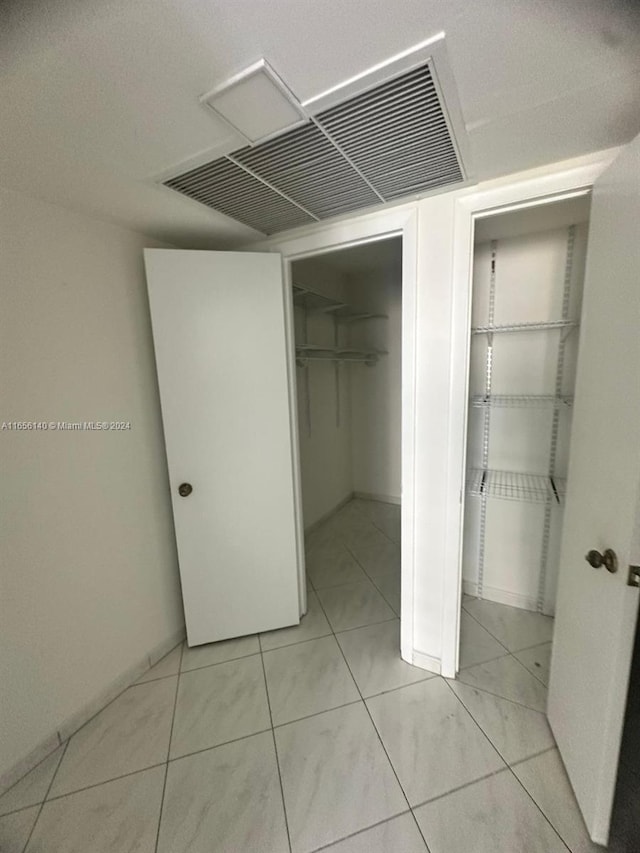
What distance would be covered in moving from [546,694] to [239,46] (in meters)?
2.51

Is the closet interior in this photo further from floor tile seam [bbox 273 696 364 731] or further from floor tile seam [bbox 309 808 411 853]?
floor tile seam [bbox 309 808 411 853]

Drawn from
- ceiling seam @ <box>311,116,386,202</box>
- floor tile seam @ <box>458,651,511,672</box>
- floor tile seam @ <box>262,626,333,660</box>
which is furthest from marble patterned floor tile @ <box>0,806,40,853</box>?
ceiling seam @ <box>311,116,386,202</box>

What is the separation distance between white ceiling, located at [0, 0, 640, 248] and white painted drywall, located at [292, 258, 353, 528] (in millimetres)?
1693

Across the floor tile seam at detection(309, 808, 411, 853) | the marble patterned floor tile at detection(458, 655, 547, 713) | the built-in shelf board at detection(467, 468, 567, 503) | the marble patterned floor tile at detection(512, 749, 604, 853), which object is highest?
the built-in shelf board at detection(467, 468, 567, 503)

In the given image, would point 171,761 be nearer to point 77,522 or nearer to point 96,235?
point 77,522

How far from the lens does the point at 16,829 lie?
110 centimetres

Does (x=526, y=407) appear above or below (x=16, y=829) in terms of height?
above

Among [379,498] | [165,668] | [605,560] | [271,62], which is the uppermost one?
[271,62]

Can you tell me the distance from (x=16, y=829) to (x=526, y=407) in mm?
2815

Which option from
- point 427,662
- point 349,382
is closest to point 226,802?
point 427,662

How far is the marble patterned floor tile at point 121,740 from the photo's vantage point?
126 centimetres

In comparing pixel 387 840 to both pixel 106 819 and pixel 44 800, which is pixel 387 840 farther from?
pixel 44 800

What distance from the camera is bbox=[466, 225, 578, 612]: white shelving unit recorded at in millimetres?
1746

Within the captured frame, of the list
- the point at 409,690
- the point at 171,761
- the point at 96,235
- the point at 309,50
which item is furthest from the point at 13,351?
the point at 409,690
